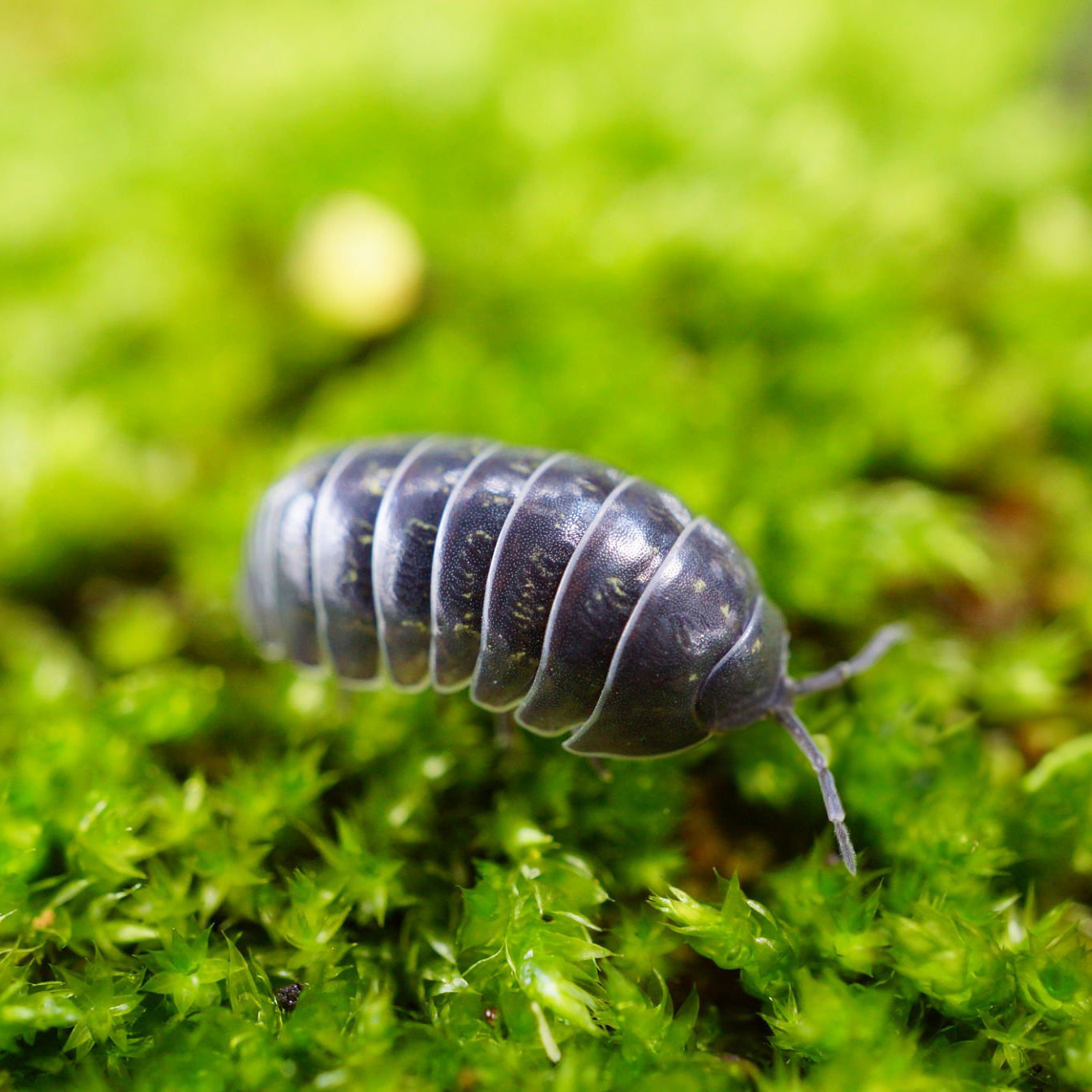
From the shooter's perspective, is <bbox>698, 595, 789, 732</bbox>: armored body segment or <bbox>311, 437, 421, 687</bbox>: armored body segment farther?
<bbox>311, 437, 421, 687</bbox>: armored body segment

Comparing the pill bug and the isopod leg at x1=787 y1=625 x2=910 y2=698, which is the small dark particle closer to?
the pill bug

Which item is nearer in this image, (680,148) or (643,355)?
(643,355)

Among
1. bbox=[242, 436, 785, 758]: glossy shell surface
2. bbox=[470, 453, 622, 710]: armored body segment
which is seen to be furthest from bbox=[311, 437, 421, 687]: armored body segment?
bbox=[470, 453, 622, 710]: armored body segment

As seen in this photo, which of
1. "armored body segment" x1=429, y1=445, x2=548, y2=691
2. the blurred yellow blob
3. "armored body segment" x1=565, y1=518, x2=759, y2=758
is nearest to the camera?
"armored body segment" x1=565, y1=518, x2=759, y2=758

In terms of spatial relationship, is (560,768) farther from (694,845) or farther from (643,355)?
(643,355)

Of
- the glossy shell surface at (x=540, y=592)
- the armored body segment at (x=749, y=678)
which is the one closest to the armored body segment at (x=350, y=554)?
the glossy shell surface at (x=540, y=592)

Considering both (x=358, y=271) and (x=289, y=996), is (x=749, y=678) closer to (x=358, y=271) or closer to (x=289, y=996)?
(x=289, y=996)

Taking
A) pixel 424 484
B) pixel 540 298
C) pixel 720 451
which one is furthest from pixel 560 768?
pixel 540 298
